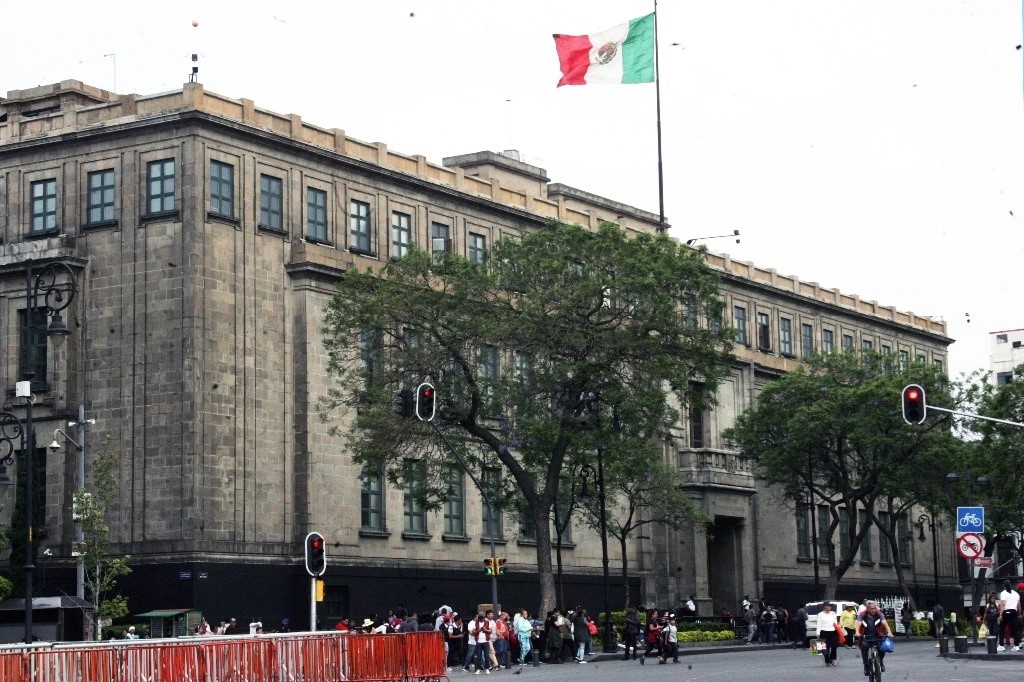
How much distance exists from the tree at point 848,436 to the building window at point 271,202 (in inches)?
1060

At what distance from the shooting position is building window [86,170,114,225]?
205 ft

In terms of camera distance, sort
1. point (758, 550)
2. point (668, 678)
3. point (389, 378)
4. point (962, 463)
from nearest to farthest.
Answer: point (668, 678), point (389, 378), point (962, 463), point (758, 550)

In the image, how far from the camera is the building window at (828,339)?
99.9m

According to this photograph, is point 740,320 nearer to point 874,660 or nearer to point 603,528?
point 603,528

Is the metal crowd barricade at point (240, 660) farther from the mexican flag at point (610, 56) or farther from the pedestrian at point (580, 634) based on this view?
the mexican flag at point (610, 56)

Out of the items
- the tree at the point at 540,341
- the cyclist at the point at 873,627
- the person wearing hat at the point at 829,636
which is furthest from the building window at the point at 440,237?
the cyclist at the point at 873,627

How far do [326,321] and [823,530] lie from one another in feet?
146

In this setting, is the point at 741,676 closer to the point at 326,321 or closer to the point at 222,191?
the point at 326,321

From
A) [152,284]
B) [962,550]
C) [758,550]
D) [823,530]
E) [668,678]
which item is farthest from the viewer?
[823,530]

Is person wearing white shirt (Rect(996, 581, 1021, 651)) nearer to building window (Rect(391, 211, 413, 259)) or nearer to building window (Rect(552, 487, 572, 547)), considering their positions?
building window (Rect(552, 487, 572, 547))

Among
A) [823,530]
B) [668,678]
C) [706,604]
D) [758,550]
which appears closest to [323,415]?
[668,678]

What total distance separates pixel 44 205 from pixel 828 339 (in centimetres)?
4926

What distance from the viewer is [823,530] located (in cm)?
9619

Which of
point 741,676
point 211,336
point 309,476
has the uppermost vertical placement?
point 211,336
